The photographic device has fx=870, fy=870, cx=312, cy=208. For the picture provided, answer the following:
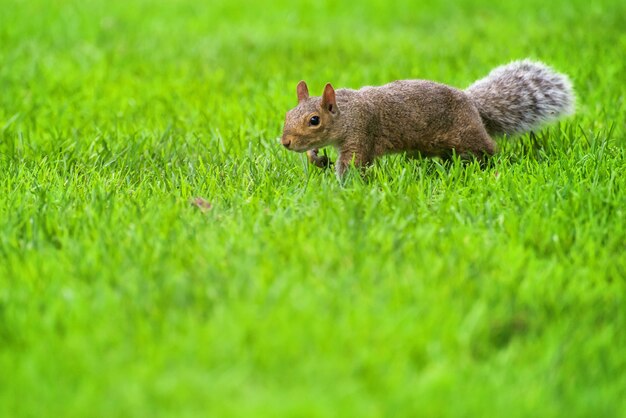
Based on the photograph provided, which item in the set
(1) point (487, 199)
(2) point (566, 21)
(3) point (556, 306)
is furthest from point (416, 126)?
(2) point (566, 21)

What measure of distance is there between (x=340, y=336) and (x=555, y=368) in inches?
25.0

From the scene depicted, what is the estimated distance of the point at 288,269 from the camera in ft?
9.85

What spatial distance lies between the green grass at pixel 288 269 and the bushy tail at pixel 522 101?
17 cm

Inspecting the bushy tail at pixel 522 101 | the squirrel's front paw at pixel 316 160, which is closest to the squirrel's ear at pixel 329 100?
the squirrel's front paw at pixel 316 160

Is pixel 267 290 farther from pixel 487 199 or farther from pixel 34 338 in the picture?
pixel 487 199

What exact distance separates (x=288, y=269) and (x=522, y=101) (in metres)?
2.28

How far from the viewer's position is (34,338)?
102 inches

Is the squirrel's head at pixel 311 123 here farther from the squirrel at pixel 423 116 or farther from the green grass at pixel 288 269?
the green grass at pixel 288 269

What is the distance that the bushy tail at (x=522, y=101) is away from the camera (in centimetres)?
477

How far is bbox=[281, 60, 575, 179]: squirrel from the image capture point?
4285 mm

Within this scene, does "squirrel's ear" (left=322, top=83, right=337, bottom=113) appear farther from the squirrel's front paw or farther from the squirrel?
the squirrel's front paw

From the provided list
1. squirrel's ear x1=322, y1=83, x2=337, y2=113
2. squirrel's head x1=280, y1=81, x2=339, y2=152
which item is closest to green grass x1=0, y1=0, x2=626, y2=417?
squirrel's head x1=280, y1=81, x2=339, y2=152

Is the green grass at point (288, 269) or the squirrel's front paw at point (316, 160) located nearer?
the green grass at point (288, 269)

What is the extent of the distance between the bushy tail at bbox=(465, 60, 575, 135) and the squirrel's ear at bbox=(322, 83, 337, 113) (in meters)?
0.91
